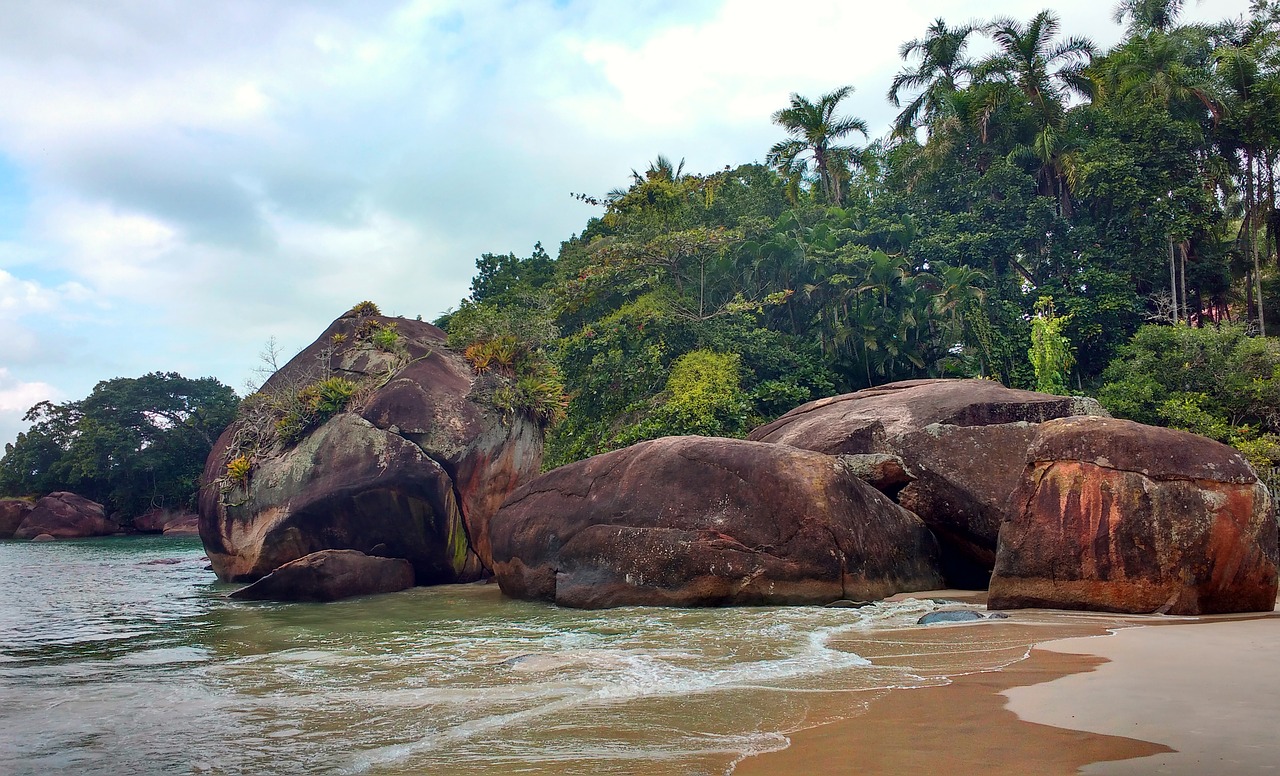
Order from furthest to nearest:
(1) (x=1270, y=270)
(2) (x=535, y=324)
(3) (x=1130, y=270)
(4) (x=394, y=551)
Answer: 1. (1) (x=1270, y=270)
2. (3) (x=1130, y=270)
3. (2) (x=535, y=324)
4. (4) (x=394, y=551)

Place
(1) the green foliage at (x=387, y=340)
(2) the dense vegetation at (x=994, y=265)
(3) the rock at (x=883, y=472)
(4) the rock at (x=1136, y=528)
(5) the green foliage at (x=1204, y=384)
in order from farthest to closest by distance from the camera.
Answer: (2) the dense vegetation at (x=994, y=265)
(5) the green foliage at (x=1204, y=384)
(1) the green foliage at (x=387, y=340)
(3) the rock at (x=883, y=472)
(4) the rock at (x=1136, y=528)

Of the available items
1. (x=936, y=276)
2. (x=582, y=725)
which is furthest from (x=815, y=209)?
(x=582, y=725)

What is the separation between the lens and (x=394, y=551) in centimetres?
1402

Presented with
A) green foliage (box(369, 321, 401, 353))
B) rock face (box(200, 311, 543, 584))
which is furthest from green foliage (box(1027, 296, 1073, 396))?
green foliage (box(369, 321, 401, 353))

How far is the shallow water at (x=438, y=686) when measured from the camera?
13.4 feet

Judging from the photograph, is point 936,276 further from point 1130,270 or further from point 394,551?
point 394,551

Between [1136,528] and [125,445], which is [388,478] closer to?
[1136,528]

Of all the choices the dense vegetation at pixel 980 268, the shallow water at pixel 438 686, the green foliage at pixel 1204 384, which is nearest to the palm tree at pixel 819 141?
the dense vegetation at pixel 980 268

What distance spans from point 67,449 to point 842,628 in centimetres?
4763

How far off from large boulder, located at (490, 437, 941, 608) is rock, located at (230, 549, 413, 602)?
2.75 m

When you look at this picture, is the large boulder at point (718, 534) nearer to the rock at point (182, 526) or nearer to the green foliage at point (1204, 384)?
the green foliage at point (1204, 384)

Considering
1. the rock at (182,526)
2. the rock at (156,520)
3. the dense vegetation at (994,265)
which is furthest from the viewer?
the rock at (156,520)

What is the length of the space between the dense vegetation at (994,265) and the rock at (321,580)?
6151mm

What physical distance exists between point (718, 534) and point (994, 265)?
20.2m
